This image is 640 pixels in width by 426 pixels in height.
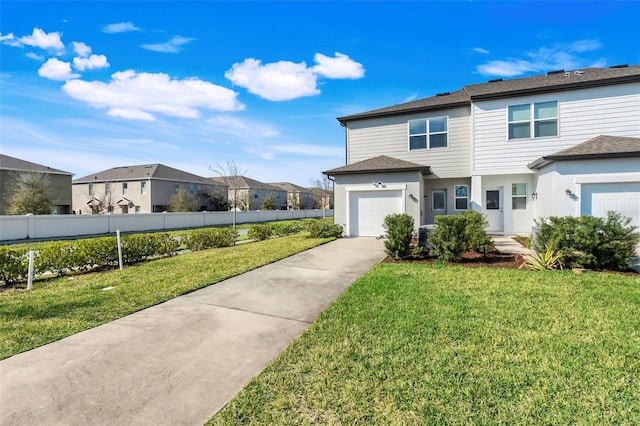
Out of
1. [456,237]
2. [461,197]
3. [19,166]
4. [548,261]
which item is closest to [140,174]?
[19,166]

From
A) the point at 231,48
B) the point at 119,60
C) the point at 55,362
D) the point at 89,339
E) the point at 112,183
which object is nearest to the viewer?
the point at 55,362

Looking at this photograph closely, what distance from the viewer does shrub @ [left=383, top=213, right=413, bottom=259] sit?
8789 mm

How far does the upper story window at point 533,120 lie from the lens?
11955mm

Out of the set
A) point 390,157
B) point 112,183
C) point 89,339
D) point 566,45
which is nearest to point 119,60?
point 89,339

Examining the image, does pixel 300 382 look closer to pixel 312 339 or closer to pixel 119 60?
pixel 312 339

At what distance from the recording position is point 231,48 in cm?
1206

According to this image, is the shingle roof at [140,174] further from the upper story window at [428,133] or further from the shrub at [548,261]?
the shrub at [548,261]

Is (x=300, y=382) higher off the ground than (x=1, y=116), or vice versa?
(x=1, y=116)

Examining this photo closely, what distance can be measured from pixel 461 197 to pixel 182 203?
3057 cm

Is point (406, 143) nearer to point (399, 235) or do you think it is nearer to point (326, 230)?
point (326, 230)

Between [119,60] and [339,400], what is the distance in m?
13.9

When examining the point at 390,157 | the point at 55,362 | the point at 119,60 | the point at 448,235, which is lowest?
the point at 55,362

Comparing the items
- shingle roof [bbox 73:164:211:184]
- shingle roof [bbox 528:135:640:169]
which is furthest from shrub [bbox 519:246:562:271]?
shingle roof [bbox 73:164:211:184]

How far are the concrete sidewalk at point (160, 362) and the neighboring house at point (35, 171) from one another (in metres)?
30.6
